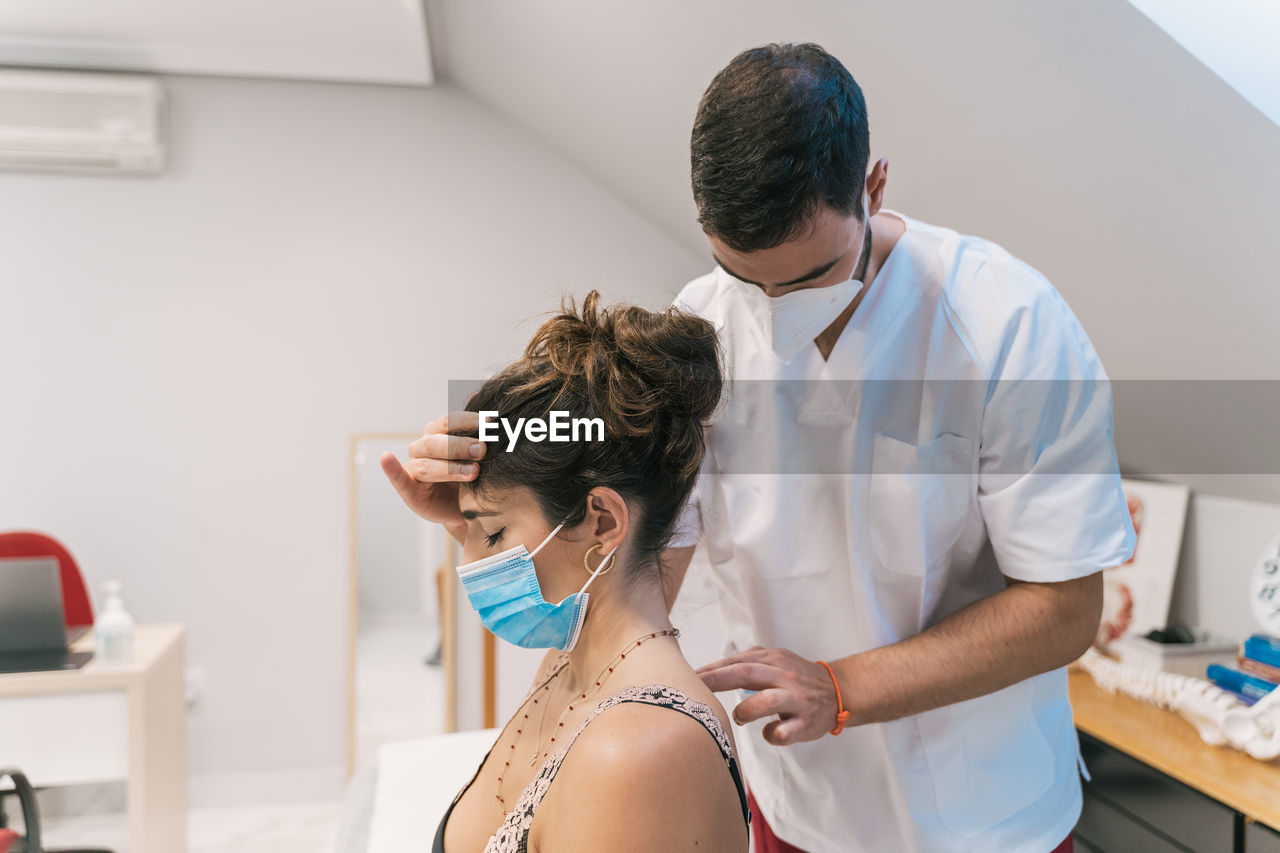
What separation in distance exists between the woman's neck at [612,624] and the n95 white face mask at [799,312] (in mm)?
350

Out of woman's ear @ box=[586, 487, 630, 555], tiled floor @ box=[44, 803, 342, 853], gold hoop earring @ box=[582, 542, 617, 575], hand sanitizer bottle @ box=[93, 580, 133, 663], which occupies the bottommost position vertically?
tiled floor @ box=[44, 803, 342, 853]

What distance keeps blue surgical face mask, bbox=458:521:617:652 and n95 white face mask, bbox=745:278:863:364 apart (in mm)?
333

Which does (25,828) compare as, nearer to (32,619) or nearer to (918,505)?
(32,619)

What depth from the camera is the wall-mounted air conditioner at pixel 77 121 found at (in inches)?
119

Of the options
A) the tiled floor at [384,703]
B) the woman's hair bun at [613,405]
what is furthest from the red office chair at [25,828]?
the woman's hair bun at [613,405]

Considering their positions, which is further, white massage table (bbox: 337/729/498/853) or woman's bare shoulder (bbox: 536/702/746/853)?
white massage table (bbox: 337/729/498/853)

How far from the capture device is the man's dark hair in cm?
83

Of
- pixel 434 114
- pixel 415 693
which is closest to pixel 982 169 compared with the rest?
pixel 434 114

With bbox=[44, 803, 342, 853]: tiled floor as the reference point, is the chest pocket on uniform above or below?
above

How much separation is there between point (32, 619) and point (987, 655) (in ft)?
8.37

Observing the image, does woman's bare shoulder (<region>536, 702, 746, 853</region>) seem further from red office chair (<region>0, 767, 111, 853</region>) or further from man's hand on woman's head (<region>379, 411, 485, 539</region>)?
red office chair (<region>0, 767, 111, 853</region>)

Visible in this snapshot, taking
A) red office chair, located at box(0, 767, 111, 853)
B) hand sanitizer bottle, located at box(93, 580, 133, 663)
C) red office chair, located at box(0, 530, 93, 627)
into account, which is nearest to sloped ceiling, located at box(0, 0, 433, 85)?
red office chair, located at box(0, 530, 93, 627)

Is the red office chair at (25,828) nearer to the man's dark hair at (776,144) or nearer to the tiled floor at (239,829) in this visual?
the tiled floor at (239,829)

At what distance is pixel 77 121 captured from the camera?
307cm
